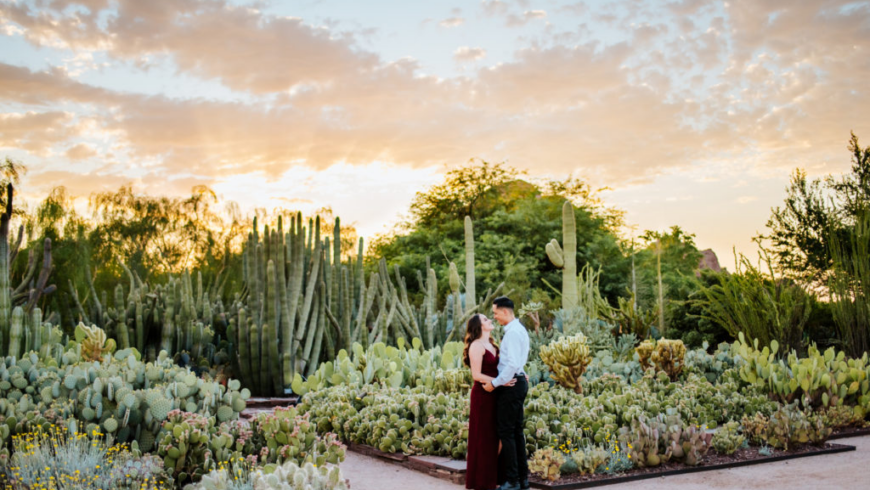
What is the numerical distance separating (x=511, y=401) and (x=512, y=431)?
20cm

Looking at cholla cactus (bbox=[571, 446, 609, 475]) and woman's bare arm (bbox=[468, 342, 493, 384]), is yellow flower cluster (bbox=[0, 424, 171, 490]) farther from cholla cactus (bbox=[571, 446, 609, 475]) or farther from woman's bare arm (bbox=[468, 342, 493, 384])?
cholla cactus (bbox=[571, 446, 609, 475])

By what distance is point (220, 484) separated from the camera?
4.13 metres

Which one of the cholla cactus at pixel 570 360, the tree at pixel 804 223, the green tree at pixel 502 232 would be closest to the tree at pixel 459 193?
the green tree at pixel 502 232

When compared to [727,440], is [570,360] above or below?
above

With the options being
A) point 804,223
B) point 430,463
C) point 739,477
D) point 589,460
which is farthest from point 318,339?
point 804,223

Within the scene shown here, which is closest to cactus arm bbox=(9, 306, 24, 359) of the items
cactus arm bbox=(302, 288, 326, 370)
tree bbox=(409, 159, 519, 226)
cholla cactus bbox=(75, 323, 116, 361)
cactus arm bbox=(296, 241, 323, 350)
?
cholla cactus bbox=(75, 323, 116, 361)

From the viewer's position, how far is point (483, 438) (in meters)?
4.75

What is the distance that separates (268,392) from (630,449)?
16.3ft

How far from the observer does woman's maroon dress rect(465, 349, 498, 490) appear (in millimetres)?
4707

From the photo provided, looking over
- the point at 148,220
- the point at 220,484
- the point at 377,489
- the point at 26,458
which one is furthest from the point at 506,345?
the point at 148,220

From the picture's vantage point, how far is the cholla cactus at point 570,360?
22.7 feet

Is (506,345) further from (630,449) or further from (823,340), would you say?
(823,340)

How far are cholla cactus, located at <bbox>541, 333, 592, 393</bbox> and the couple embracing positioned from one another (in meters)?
2.21

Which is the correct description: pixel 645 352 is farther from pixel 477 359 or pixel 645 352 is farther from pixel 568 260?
pixel 477 359
